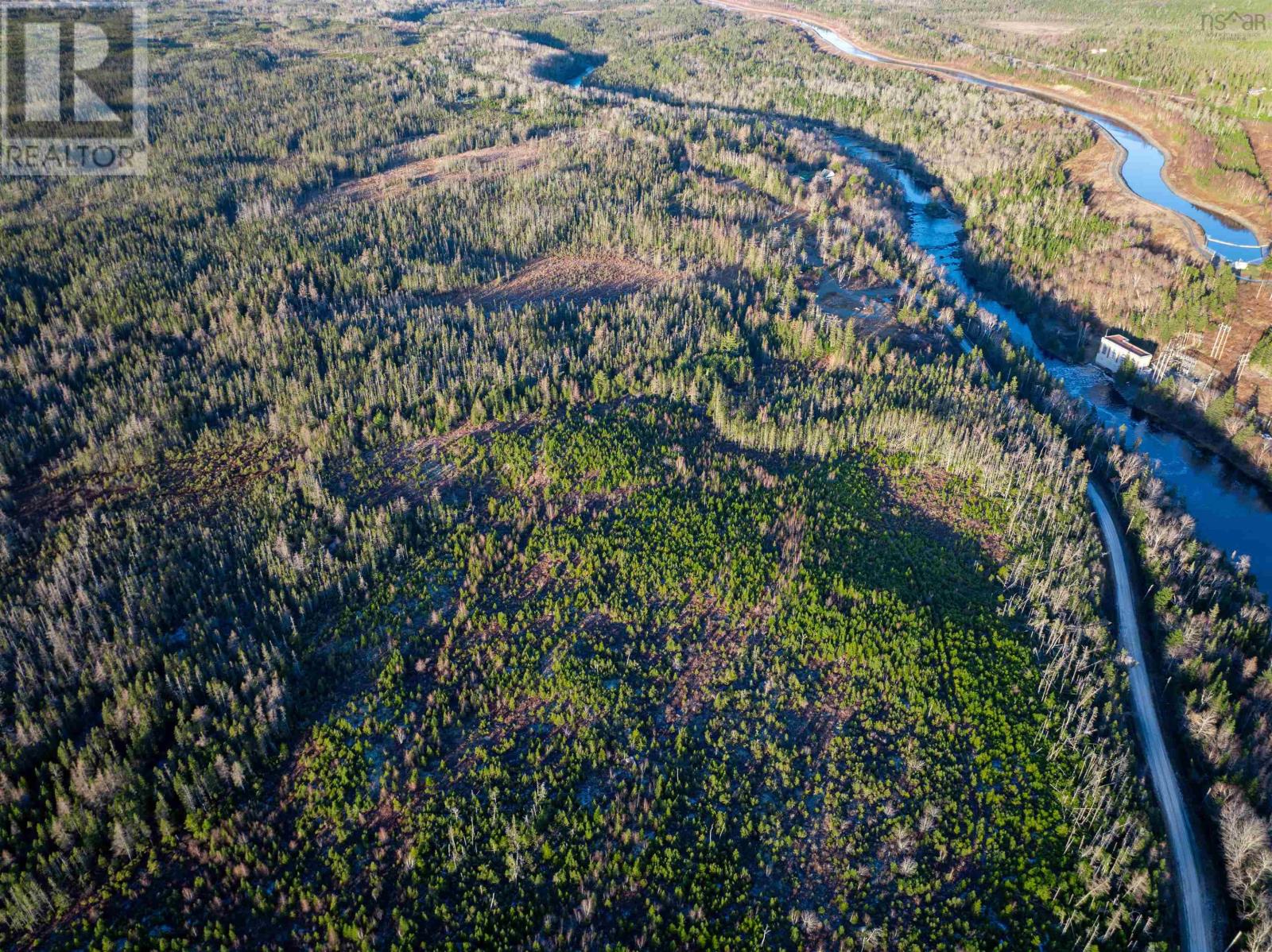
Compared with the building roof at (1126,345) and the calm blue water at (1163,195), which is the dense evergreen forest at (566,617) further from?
the calm blue water at (1163,195)

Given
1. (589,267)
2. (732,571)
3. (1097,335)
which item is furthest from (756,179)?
(732,571)

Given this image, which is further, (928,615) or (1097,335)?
(1097,335)

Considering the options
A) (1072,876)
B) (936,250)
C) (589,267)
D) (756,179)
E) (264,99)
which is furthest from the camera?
(264,99)

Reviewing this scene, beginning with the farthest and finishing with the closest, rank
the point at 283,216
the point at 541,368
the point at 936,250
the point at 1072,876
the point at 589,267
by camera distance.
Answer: the point at 936,250 → the point at 283,216 → the point at 589,267 → the point at 541,368 → the point at 1072,876

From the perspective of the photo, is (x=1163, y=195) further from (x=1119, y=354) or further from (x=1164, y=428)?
(x=1164, y=428)

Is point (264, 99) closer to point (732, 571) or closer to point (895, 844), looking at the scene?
point (732, 571)

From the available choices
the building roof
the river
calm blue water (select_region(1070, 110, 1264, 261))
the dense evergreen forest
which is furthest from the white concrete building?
calm blue water (select_region(1070, 110, 1264, 261))
